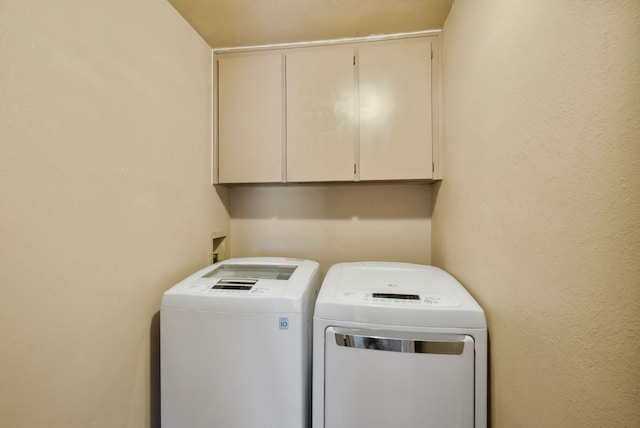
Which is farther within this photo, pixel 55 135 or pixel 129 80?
pixel 129 80

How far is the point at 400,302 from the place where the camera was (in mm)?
822

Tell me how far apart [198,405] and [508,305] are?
1.10 meters

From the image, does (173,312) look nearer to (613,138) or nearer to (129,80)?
(129,80)

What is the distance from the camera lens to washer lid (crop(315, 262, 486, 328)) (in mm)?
768

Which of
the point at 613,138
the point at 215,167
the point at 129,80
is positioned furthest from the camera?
the point at 215,167

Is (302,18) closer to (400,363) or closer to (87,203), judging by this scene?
(87,203)

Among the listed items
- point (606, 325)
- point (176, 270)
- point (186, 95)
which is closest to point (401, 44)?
point (186, 95)

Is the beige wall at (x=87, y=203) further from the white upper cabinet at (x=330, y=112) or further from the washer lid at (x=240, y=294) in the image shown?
the white upper cabinet at (x=330, y=112)

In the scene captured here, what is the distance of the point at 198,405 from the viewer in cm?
89

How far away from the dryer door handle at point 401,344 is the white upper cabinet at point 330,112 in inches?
32.9

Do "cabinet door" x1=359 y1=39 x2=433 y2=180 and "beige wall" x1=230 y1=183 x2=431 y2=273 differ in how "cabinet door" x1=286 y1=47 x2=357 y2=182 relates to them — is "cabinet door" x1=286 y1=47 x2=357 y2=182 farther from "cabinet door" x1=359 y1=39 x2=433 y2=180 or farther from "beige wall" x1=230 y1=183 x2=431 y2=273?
"beige wall" x1=230 y1=183 x2=431 y2=273

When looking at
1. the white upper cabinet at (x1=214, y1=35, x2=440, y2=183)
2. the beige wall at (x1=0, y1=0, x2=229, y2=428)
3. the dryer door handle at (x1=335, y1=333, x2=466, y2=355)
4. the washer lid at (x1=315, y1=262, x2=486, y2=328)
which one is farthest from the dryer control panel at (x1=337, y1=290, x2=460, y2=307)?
the beige wall at (x1=0, y1=0, x2=229, y2=428)

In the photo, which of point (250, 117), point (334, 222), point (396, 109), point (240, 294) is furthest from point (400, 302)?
point (250, 117)

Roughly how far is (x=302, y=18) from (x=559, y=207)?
51.2 inches
